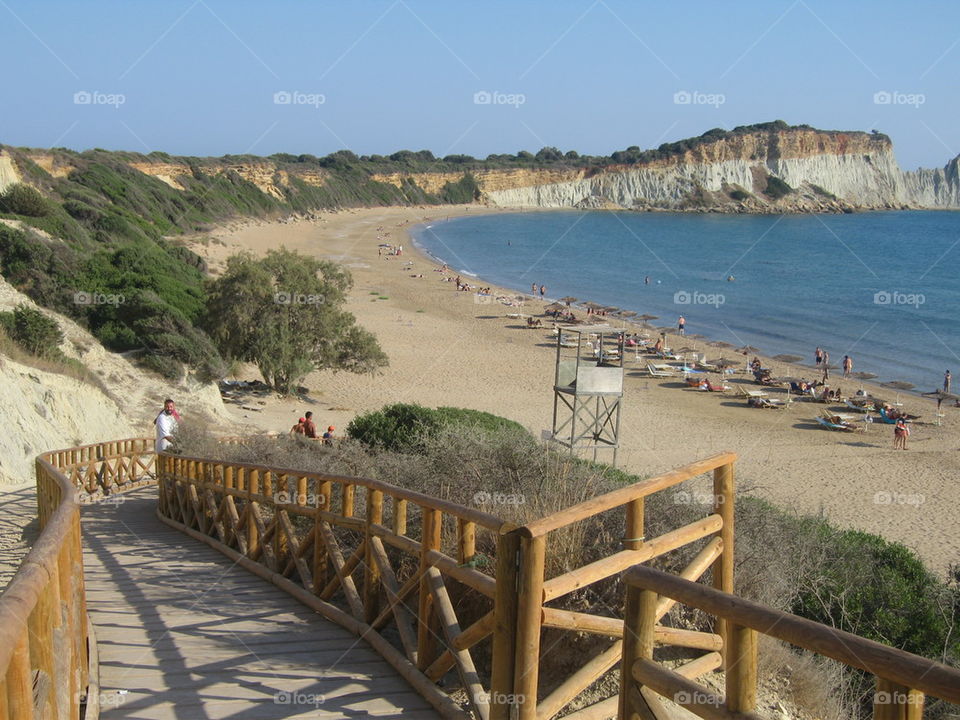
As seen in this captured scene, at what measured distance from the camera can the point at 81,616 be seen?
4.14m

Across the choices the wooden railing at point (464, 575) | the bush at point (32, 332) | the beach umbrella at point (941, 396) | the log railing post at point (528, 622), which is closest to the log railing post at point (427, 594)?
the wooden railing at point (464, 575)

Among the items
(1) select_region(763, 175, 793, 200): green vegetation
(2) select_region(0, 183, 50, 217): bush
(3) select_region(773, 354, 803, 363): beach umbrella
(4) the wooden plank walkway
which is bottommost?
(4) the wooden plank walkway

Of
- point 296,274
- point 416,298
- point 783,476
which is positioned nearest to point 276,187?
point 416,298

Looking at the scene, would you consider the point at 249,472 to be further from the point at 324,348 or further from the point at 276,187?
the point at 276,187

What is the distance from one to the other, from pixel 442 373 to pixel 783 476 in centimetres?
1269

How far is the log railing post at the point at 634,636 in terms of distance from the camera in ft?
8.98

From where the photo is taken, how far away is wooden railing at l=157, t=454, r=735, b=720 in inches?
134

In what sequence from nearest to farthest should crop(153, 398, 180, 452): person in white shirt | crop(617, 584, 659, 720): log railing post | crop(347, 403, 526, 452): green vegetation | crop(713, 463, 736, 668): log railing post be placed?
crop(617, 584, 659, 720): log railing post < crop(713, 463, 736, 668): log railing post < crop(153, 398, 180, 452): person in white shirt < crop(347, 403, 526, 452): green vegetation

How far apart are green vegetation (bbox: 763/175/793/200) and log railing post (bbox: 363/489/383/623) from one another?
16181 centimetres

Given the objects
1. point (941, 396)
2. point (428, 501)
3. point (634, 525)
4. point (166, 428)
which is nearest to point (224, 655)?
point (428, 501)

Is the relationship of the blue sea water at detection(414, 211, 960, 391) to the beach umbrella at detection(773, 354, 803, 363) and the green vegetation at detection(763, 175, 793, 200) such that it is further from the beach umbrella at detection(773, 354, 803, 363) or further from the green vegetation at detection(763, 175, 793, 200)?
the green vegetation at detection(763, 175, 793, 200)

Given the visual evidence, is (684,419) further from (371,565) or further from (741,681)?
(741,681)

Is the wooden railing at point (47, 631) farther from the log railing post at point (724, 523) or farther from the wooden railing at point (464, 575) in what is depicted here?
the log railing post at point (724, 523)

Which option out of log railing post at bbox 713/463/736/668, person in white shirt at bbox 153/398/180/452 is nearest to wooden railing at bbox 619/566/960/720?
log railing post at bbox 713/463/736/668
